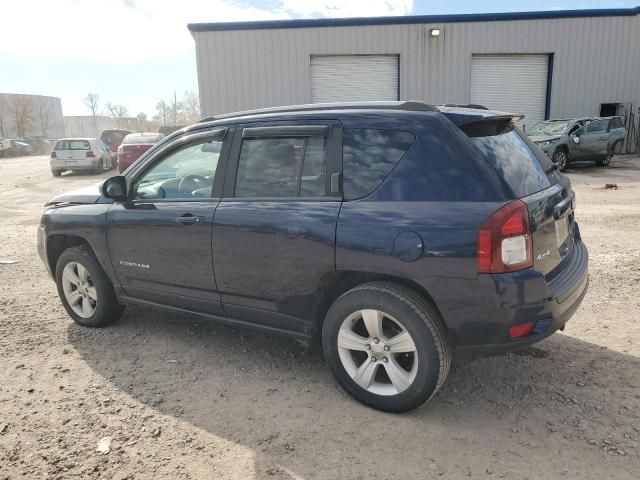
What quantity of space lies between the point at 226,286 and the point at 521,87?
20.1m

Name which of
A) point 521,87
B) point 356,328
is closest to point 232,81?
point 521,87

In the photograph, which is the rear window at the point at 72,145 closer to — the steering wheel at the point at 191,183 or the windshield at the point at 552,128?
the windshield at the point at 552,128

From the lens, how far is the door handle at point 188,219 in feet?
11.4

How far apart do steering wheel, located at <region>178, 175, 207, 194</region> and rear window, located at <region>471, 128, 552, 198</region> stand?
1919 mm

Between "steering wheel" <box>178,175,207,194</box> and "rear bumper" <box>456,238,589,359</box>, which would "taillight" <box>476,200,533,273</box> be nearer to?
"rear bumper" <box>456,238,589,359</box>

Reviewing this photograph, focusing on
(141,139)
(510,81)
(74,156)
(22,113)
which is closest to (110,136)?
(74,156)

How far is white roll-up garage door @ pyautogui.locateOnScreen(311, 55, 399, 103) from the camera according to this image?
776 inches

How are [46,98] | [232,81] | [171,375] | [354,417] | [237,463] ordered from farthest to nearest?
[46,98] → [232,81] → [171,375] → [354,417] → [237,463]

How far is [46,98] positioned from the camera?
3472 inches

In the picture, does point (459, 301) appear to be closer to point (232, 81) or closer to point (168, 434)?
point (168, 434)

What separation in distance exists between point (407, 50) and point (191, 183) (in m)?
17.9

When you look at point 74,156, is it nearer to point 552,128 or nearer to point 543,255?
point 552,128

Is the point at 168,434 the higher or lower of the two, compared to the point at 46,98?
lower

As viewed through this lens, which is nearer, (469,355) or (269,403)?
(469,355)
